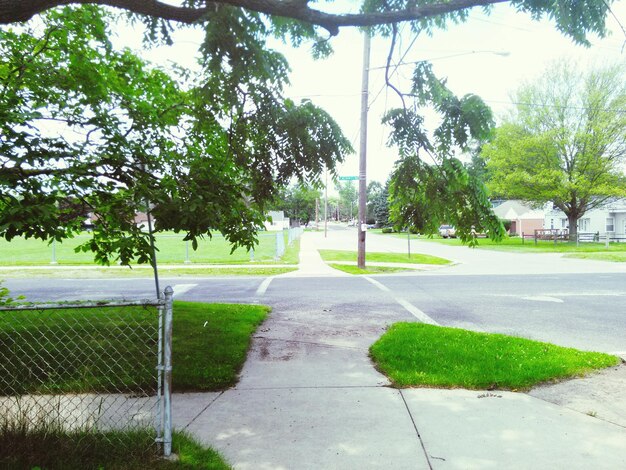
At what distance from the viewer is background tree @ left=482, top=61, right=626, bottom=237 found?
30.6 metres

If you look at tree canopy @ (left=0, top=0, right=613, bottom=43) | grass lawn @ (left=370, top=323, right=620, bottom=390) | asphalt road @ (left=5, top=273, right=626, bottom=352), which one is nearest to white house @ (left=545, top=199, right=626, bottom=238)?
asphalt road @ (left=5, top=273, right=626, bottom=352)

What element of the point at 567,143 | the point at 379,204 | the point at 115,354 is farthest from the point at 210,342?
the point at 379,204

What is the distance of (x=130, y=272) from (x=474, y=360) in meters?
14.8

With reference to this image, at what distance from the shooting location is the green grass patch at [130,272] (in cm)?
1587

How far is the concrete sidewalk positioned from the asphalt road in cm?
275

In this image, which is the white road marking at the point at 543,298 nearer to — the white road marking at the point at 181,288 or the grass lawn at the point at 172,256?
the grass lawn at the point at 172,256

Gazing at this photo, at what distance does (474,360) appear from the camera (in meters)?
5.25

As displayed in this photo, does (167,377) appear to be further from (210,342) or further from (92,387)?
(210,342)

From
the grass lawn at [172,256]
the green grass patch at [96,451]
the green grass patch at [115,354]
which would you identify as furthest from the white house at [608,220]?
the green grass patch at [96,451]

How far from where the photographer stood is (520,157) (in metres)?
32.7

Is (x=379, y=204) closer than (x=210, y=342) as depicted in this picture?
No

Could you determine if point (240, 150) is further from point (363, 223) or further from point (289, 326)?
point (363, 223)

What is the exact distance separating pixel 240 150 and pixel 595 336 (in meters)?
6.34

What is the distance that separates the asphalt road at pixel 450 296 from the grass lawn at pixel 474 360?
52.0 inches
